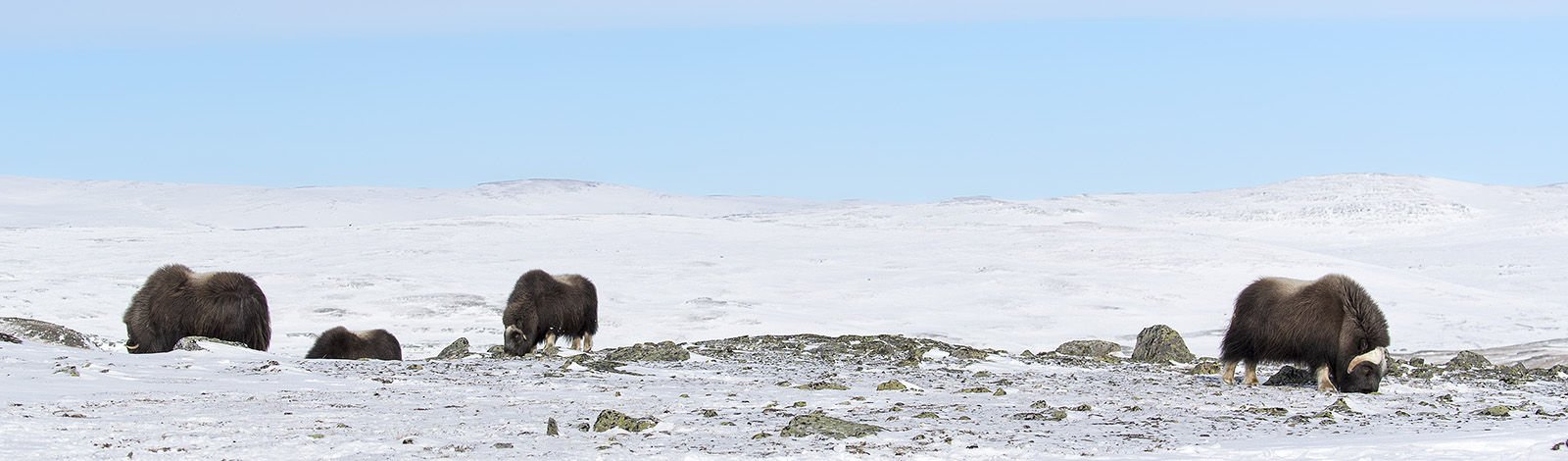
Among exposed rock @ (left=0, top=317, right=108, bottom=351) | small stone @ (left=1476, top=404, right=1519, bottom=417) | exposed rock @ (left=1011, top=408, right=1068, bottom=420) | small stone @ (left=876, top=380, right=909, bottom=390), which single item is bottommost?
small stone @ (left=1476, top=404, right=1519, bottom=417)

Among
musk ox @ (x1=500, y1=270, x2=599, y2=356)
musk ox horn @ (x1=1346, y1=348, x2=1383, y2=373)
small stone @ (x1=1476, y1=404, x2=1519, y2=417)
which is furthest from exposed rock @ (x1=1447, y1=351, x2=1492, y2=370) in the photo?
musk ox @ (x1=500, y1=270, x2=599, y2=356)

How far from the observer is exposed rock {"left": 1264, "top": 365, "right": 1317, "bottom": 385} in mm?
16312

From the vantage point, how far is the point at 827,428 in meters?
9.80

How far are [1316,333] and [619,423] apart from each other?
9123mm

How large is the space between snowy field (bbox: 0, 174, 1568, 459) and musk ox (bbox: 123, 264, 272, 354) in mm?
1506

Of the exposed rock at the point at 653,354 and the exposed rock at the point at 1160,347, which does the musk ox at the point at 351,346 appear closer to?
the exposed rock at the point at 653,354

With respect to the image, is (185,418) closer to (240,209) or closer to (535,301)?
(535,301)

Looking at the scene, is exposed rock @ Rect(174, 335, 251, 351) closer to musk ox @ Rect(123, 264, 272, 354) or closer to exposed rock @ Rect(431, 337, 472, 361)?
musk ox @ Rect(123, 264, 272, 354)

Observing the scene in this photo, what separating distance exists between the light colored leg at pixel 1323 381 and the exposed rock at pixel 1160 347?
5112mm

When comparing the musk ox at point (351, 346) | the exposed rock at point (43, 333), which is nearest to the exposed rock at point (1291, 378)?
the musk ox at point (351, 346)

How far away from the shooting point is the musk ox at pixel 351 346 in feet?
67.3

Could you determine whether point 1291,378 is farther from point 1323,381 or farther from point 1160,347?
point 1160,347

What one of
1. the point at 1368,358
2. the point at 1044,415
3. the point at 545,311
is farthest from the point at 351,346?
the point at 1368,358

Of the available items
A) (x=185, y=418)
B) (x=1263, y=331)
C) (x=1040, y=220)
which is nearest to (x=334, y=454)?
(x=185, y=418)
